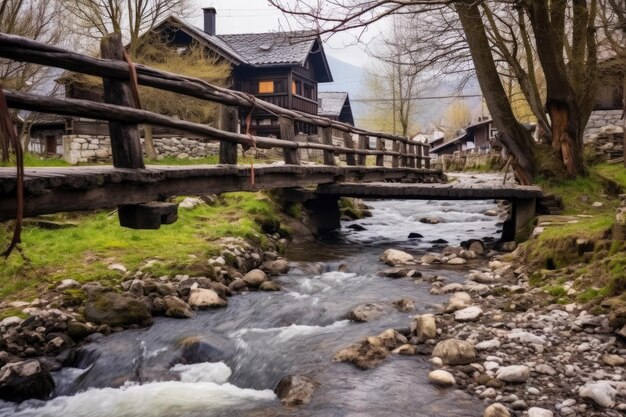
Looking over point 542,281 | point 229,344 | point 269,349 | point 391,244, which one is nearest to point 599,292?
point 542,281

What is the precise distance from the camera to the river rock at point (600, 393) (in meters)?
3.31

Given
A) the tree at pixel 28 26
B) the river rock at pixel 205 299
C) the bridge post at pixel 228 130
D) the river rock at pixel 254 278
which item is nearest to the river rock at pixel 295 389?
the river rock at pixel 205 299

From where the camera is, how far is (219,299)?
638 cm

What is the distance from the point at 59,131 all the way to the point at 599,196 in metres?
26.9

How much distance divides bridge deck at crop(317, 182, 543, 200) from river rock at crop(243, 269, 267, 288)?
12.4 ft

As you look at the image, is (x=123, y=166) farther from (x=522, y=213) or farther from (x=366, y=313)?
(x=522, y=213)

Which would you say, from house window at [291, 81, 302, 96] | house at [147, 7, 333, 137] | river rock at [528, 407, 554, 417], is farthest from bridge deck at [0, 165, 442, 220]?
house window at [291, 81, 302, 96]

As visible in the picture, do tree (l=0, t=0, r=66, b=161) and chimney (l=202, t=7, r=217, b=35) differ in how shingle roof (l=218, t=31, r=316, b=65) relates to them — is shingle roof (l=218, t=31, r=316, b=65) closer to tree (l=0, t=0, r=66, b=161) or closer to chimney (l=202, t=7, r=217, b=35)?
chimney (l=202, t=7, r=217, b=35)

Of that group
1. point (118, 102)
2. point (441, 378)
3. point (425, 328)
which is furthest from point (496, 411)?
point (118, 102)

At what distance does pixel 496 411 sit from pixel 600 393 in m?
0.69

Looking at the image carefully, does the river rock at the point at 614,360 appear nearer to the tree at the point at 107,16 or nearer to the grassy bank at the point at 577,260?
the grassy bank at the point at 577,260

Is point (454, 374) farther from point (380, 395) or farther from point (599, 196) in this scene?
point (599, 196)

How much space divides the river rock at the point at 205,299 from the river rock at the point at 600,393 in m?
4.13

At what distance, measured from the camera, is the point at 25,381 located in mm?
4320
